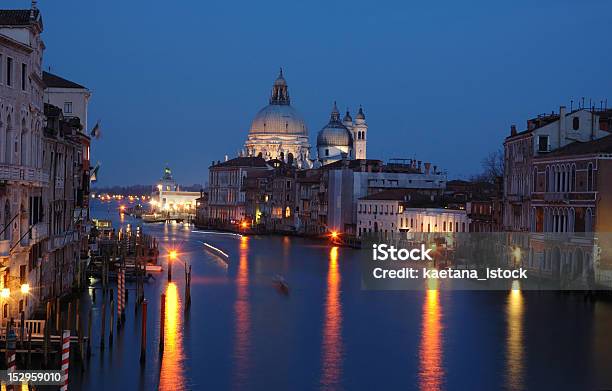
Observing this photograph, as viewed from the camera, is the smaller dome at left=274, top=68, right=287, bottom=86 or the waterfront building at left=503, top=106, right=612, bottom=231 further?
the smaller dome at left=274, top=68, right=287, bottom=86

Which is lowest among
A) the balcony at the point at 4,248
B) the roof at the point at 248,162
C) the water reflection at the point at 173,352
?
the water reflection at the point at 173,352

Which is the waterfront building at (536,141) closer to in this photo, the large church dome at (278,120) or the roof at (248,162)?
the roof at (248,162)

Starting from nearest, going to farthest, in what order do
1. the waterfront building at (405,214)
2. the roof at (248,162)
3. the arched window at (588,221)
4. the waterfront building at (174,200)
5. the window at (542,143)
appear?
the arched window at (588,221), the window at (542,143), the waterfront building at (405,214), the roof at (248,162), the waterfront building at (174,200)

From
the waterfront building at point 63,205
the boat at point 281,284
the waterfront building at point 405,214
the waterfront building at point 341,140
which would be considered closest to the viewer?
the waterfront building at point 63,205

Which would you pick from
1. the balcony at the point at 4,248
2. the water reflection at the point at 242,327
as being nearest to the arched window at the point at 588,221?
the water reflection at the point at 242,327

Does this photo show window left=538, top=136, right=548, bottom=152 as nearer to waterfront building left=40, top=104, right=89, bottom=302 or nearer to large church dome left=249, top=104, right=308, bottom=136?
waterfront building left=40, top=104, right=89, bottom=302

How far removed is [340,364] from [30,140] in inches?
219

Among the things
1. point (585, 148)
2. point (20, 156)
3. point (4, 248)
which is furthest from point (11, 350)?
point (585, 148)

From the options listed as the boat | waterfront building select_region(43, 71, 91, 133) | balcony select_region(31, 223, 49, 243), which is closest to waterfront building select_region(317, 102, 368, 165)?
the boat

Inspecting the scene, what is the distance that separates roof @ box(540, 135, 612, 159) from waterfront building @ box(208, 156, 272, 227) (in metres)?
46.9

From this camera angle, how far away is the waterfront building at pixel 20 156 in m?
15.1

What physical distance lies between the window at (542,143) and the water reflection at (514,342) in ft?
14.9

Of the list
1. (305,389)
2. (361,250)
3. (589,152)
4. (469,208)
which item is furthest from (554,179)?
(361,250)

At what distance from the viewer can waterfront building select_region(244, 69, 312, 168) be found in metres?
93.5
